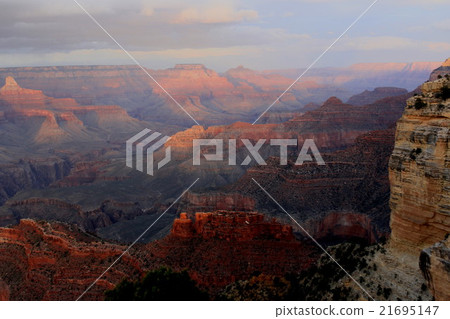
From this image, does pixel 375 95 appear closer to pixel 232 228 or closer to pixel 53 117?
pixel 53 117

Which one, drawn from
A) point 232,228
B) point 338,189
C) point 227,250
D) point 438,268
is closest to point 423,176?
point 438,268

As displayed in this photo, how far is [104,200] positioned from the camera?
263 feet

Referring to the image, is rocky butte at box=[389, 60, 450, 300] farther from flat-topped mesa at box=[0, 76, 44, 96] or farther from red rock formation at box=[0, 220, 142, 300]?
flat-topped mesa at box=[0, 76, 44, 96]

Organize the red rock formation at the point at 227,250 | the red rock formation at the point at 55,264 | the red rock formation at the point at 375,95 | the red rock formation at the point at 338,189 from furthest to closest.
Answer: the red rock formation at the point at 375,95
the red rock formation at the point at 338,189
the red rock formation at the point at 227,250
the red rock formation at the point at 55,264

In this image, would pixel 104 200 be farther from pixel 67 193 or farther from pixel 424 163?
pixel 424 163

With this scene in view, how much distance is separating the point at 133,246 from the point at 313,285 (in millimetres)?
16524

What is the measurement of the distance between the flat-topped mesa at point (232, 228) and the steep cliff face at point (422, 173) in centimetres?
1413

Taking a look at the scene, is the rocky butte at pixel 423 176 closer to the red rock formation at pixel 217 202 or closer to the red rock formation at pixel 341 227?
the red rock formation at pixel 341 227

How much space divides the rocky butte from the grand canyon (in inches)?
2.0

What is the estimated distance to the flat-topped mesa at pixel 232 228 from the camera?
115 ft

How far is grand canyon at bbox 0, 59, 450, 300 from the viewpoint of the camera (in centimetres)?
2027

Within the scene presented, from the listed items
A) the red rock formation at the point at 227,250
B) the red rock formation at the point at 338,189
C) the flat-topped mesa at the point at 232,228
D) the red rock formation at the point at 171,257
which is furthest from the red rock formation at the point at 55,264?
the red rock formation at the point at 338,189

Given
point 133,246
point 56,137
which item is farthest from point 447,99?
point 56,137

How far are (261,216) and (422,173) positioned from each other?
17254 mm
